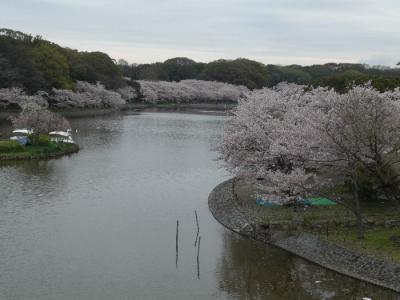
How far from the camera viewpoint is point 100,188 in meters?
23.2

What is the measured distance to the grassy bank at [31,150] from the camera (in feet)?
96.2

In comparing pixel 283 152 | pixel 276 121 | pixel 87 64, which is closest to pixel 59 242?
pixel 283 152

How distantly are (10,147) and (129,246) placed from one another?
17005 millimetres

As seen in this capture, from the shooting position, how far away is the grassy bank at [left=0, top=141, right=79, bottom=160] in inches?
1155

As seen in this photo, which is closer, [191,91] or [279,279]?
[279,279]

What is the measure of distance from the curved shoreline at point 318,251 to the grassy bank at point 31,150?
13916mm

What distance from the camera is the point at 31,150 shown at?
30.7 metres

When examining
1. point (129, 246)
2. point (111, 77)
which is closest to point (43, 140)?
point (129, 246)

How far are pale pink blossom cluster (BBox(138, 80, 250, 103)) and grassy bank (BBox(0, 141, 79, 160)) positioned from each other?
5464cm

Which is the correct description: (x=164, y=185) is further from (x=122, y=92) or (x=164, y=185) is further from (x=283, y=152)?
(x=122, y=92)

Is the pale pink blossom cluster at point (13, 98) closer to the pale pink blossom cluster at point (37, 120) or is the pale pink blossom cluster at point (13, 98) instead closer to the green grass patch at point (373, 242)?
the pale pink blossom cluster at point (37, 120)

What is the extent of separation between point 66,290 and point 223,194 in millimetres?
10512

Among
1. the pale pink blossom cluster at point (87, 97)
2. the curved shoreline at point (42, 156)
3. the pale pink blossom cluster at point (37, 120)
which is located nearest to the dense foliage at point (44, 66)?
the pale pink blossom cluster at point (87, 97)

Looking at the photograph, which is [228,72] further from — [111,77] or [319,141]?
[319,141]
